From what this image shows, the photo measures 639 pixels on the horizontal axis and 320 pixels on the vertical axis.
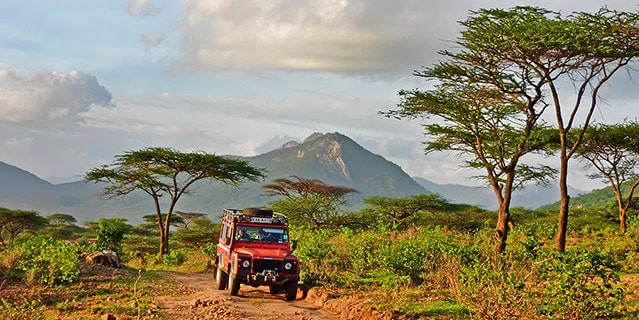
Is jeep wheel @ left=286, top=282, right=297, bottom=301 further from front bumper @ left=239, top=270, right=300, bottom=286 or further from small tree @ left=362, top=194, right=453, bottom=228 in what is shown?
small tree @ left=362, top=194, right=453, bottom=228

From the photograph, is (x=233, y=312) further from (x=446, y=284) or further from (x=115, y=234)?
(x=115, y=234)

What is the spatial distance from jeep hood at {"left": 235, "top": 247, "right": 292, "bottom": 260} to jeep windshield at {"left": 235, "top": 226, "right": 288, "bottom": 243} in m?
0.35

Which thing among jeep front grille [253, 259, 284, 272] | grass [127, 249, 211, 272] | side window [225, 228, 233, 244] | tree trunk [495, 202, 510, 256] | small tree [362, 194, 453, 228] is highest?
small tree [362, 194, 453, 228]

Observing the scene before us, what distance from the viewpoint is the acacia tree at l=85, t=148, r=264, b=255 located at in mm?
31438

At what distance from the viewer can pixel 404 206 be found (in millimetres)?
40219

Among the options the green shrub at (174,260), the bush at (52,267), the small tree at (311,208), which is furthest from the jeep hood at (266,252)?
the small tree at (311,208)

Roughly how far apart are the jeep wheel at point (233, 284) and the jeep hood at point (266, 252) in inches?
25.1

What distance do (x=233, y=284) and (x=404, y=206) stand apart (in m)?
27.4

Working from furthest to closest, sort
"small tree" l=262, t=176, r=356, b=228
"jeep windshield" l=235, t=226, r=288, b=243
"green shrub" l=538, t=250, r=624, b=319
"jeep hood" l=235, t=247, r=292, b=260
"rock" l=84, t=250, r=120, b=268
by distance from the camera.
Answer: "small tree" l=262, t=176, r=356, b=228 < "rock" l=84, t=250, r=120, b=268 < "jeep windshield" l=235, t=226, r=288, b=243 < "jeep hood" l=235, t=247, r=292, b=260 < "green shrub" l=538, t=250, r=624, b=319

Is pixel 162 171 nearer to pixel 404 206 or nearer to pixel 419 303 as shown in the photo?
pixel 404 206

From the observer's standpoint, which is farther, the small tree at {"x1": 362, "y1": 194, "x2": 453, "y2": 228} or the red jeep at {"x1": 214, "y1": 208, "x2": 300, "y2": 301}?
the small tree at {"x1": 362, "y1": 194, "x2": 453, "y2": 228}

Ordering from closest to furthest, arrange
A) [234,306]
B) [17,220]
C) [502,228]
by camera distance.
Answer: [234,306] < [502,228] < [17,220]

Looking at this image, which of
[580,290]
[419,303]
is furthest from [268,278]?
[580,290]

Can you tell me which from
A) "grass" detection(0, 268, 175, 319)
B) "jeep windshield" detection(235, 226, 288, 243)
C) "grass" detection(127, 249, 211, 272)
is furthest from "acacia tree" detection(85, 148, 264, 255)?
"jeep windshield" detection(235, 226, 288, 243)
